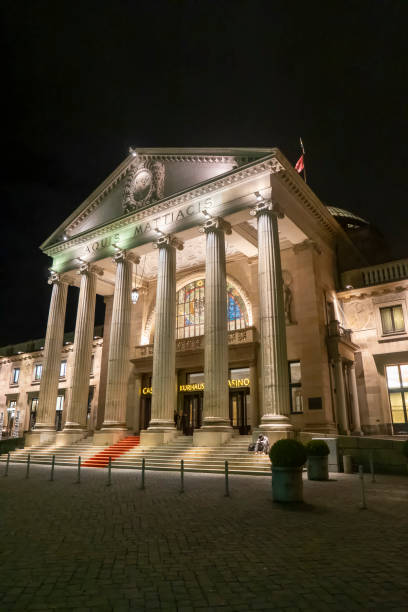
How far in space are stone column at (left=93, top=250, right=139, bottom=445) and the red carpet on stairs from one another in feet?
2.20

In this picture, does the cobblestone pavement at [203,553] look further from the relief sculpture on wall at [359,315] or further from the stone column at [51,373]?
the stone column at [51,373]

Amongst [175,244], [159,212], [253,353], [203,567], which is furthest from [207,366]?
[203,567]

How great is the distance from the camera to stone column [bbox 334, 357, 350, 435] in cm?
2466

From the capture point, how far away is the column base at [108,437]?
984 inches

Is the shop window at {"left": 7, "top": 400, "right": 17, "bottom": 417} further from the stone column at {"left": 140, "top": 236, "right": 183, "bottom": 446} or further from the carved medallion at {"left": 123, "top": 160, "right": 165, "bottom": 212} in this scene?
the stone column at {"left": 140, "top": 236, "right": 183, "bottom": 446}

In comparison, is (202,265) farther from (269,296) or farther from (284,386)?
(284,386)

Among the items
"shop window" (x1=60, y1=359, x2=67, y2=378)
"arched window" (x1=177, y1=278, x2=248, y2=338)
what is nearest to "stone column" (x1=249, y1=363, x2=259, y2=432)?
"arched window" (x1=177, y1=278, x2=248, y2=338)

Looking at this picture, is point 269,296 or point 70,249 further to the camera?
point 70,249

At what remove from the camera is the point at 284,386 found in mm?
19859

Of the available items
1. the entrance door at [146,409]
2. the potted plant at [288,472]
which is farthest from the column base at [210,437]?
the entrance door at [146,409]

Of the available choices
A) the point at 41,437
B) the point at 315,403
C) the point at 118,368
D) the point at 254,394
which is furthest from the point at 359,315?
the point at 41,437

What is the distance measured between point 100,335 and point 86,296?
13.6 metres

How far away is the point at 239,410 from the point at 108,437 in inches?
345

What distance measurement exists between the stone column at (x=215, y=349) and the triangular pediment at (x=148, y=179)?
3861 millimetres
